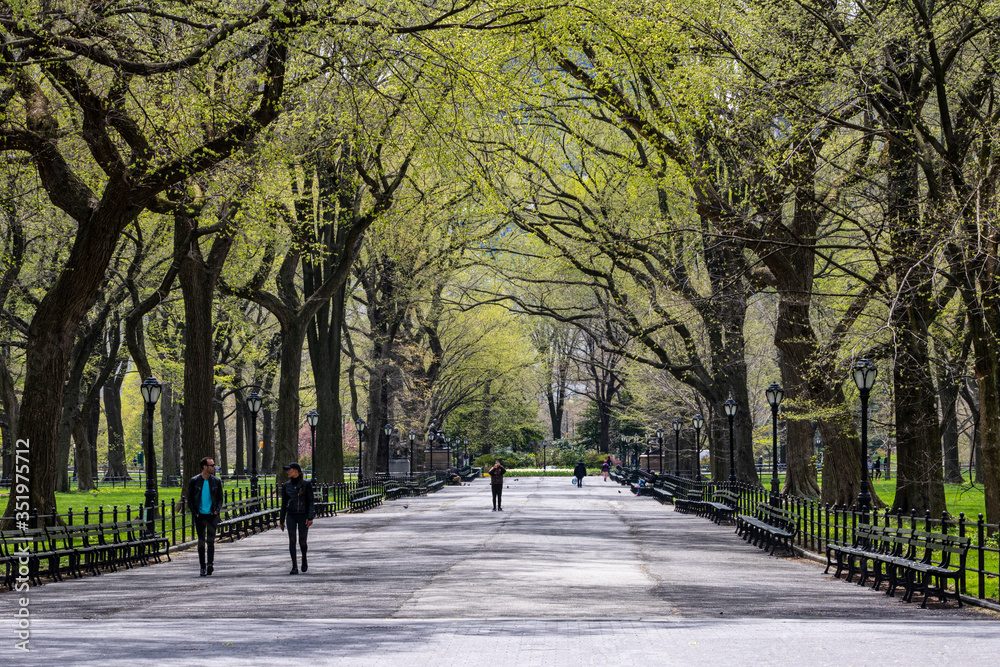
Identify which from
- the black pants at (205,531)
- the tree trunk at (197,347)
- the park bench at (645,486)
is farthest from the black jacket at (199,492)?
the park bench at (645,486)

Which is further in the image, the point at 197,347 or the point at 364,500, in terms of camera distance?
the point at 364,500

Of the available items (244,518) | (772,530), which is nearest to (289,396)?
(244,518)

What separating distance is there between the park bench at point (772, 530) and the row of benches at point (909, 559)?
3.55 meters

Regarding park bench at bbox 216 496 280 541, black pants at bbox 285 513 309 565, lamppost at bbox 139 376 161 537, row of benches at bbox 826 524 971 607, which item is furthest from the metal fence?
lamppost at bbox 139 376 161 537

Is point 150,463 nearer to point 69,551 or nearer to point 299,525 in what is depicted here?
point 69,551

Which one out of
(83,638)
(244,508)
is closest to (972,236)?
(83,638)

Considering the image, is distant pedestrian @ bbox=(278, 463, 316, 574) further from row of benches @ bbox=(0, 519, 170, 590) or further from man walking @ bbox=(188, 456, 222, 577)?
row of benches @ bbox=(0, 519, 170, 590)

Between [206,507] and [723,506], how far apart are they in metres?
17.0

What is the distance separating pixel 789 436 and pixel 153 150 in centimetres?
1809

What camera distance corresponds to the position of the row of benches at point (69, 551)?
15.8 m

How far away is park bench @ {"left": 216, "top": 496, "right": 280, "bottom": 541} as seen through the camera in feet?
80.8

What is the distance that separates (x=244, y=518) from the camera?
25.3m

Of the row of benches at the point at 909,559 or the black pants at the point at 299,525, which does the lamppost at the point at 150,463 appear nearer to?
the black pants at the point at 299,525

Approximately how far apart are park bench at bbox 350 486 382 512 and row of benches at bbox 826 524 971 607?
22.0 metres
